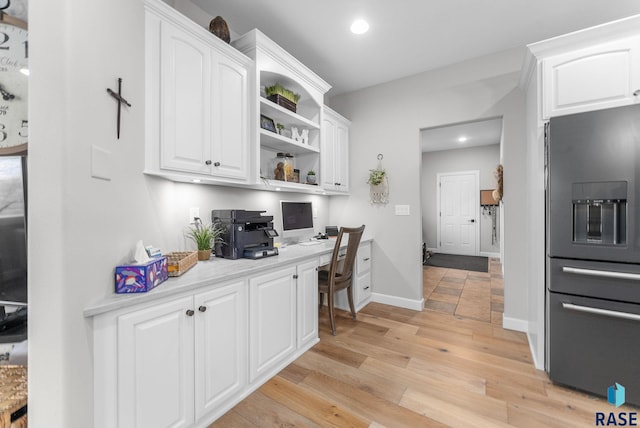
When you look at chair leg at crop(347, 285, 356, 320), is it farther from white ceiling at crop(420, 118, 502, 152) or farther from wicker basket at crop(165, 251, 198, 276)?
white ceiling at crop(420, 118, 502, 152)

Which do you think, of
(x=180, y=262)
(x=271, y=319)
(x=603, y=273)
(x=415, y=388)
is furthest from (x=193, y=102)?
(x=603, y=273)

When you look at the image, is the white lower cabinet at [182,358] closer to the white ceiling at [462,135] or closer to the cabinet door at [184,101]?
the cabinet door at [184,101]

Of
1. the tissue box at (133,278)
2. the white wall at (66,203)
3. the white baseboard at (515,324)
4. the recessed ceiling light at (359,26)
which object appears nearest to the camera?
the white wall at (66,203)

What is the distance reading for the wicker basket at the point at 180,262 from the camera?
1.45 m

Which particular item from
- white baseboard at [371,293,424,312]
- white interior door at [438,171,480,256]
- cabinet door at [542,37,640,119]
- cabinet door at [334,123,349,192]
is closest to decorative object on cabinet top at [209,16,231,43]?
cabinet door at [334,123,349,192]

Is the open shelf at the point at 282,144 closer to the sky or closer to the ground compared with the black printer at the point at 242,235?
closer to the sky

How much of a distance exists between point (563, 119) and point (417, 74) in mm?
1861

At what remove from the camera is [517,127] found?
267 cm

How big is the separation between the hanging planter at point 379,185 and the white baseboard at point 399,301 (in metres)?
1.25

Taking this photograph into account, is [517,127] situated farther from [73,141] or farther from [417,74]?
[73,141]

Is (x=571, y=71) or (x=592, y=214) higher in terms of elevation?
(x=571, y=71)

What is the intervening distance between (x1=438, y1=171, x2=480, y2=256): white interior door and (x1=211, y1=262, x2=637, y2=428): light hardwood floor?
4.55 meters

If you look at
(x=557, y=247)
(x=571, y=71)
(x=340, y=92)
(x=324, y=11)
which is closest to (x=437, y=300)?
(x=557, y=247)

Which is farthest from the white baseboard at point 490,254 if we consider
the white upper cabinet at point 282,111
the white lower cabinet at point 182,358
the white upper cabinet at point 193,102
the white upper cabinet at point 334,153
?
the white lower cabinet at point 182,358
